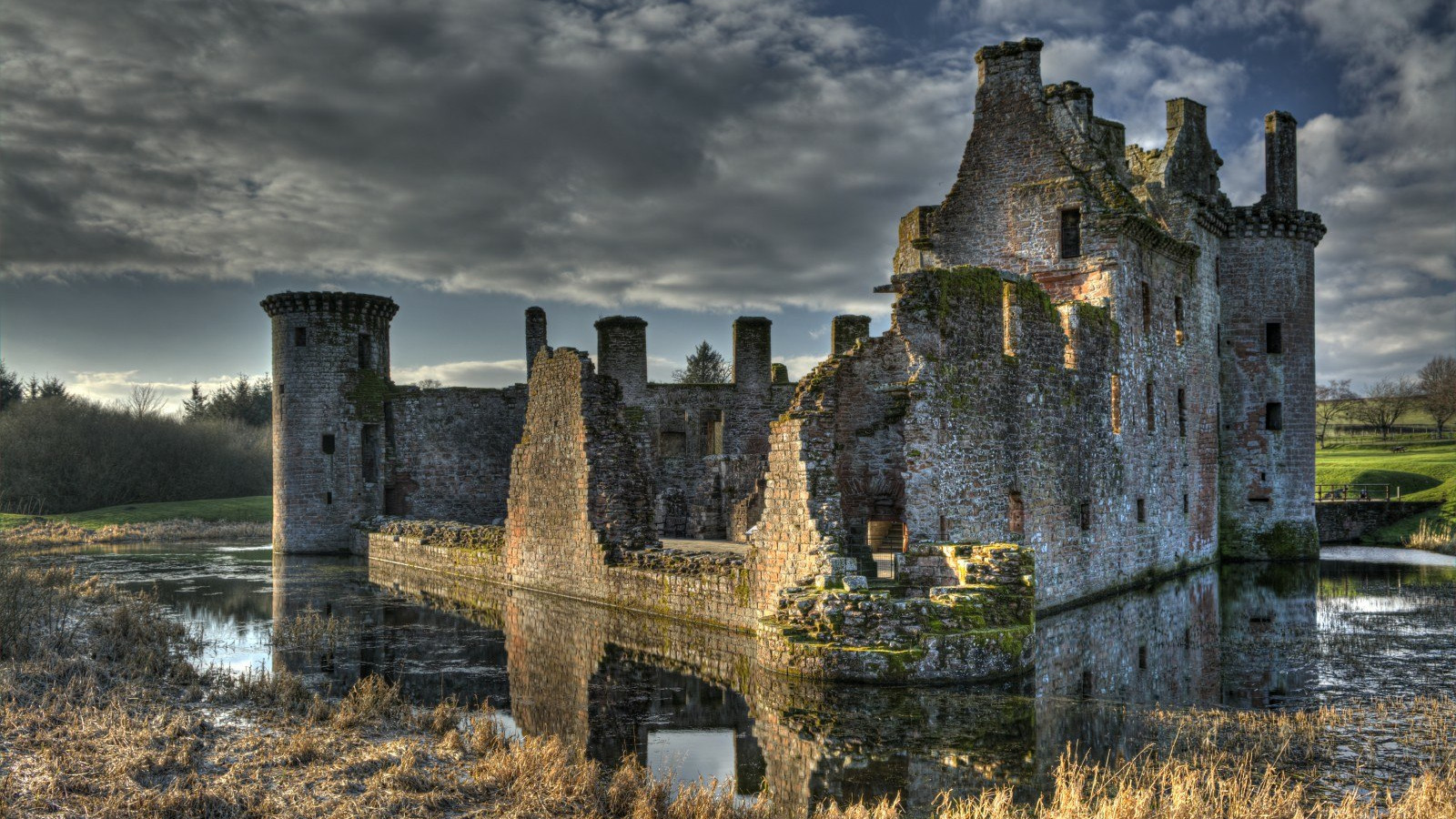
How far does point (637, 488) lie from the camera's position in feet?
62.2

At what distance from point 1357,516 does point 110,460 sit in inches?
1997

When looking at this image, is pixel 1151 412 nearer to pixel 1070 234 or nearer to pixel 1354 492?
pixel 1070 234

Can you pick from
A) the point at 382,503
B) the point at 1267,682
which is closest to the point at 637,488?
the point at 1267,682

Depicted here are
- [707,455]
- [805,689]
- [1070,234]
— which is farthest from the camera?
[707,455]

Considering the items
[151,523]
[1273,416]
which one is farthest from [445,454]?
[1273,416]

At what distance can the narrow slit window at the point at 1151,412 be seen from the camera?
21047mm

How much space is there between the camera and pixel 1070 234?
19734 mm

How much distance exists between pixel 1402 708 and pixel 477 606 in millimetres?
14116

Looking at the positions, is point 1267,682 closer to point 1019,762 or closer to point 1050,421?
point 1019,762

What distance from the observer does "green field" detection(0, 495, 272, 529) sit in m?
40.5

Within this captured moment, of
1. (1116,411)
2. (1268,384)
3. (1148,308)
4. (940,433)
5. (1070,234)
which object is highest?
(1070,234)

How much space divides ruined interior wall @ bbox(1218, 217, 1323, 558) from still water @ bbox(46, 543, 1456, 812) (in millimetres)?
5496

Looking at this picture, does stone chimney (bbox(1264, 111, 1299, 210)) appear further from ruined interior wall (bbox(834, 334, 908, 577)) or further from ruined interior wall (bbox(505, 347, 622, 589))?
ruined interior wall (bbox(505, 347, 622, 589))

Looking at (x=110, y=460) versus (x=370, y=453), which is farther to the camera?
(x=110, y=460)
